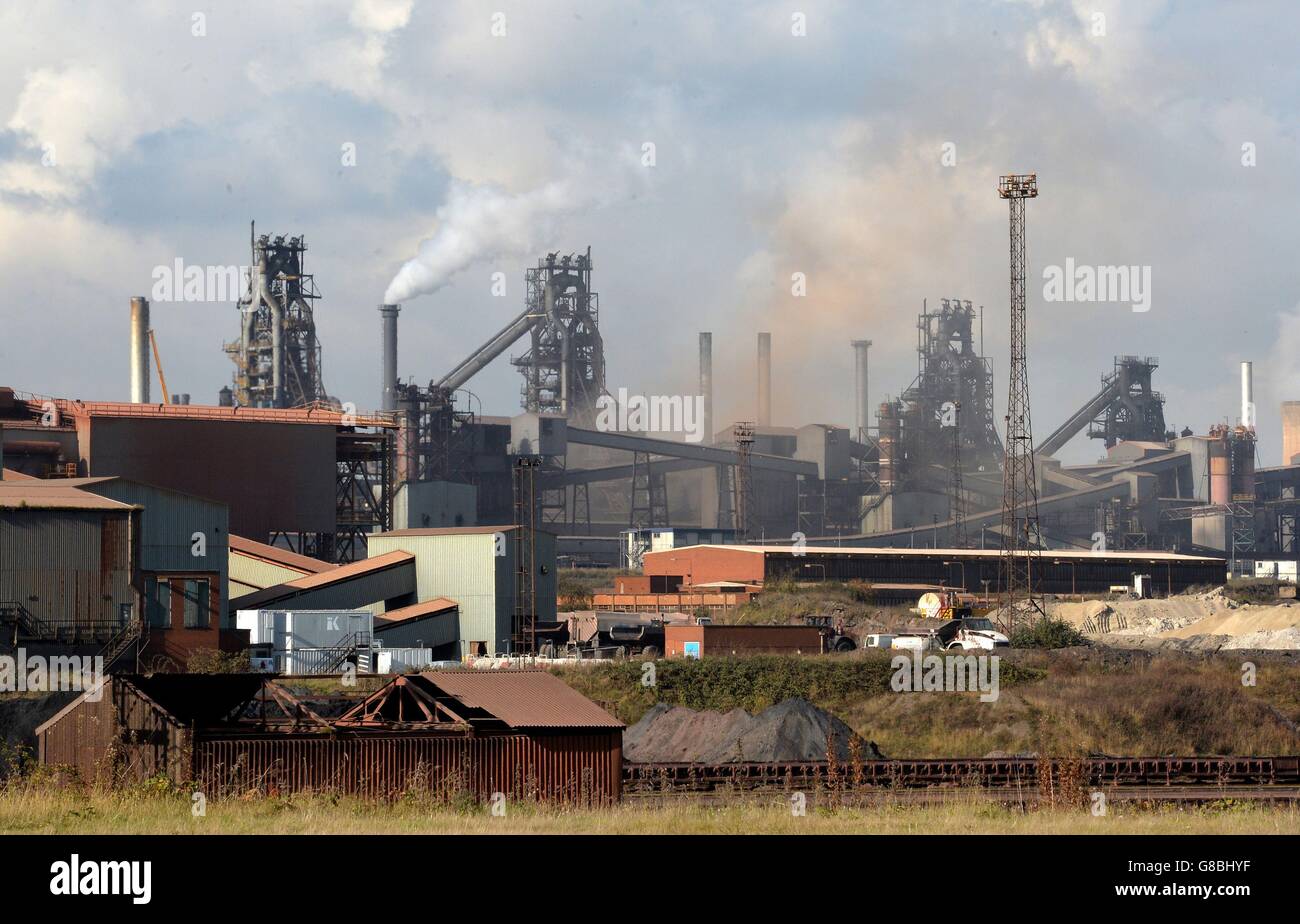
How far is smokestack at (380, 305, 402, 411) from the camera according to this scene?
96.4m

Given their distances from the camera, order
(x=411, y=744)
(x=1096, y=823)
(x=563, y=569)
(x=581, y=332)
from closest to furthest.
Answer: (x=1096, y=823) < (x=411, y=744) < (x=563, y=569) < (x=581, y=332)

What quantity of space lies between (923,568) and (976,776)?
1970 inches

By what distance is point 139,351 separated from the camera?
8431cm

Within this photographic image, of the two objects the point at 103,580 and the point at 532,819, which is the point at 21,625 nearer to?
the point at 103,580

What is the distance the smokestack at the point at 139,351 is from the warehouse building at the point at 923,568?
3138cm

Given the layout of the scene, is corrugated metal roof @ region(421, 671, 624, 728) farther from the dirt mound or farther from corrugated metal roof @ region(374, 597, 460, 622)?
corrugated metal roof @ region(374, 597, 460, 622)

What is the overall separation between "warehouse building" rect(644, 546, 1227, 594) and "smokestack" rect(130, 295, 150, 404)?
103ft

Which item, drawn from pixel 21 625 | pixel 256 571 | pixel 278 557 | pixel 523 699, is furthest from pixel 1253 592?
pixel 523 699

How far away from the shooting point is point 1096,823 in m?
13.1

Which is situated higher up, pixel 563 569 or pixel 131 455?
pixel 131 455

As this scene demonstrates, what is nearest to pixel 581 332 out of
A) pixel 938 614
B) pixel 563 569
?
pixel 563 569

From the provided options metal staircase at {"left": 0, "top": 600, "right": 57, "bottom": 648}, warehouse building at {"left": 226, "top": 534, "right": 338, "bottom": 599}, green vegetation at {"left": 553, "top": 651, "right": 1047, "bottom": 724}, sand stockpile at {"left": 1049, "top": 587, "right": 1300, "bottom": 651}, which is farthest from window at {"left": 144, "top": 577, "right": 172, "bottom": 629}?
sand stockpile at {"left": 1049, "top": 587, "right": 1300, "bottom": 651}
